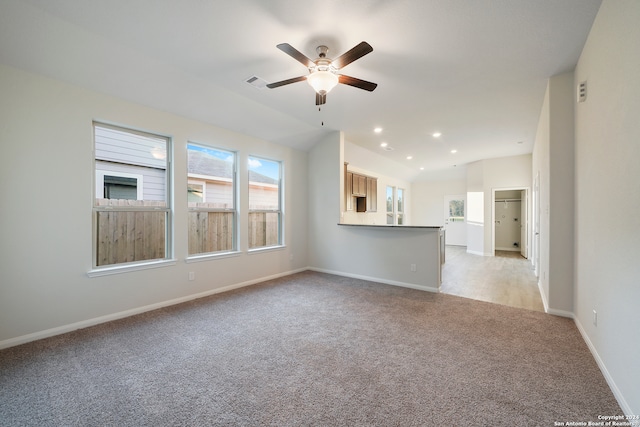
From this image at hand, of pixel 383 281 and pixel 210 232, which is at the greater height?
pixel 210 232

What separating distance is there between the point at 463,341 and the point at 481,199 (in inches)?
254

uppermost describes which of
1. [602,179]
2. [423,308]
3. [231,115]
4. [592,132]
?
[231,115]

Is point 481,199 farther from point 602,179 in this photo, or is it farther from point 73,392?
point 73,392

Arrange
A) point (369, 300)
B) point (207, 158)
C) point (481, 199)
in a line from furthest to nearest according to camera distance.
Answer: point (481, 199) < point (207, 158) < point (369, 300)

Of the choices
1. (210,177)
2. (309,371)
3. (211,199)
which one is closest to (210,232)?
(211,199)

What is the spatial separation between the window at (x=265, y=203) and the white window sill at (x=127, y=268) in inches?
58.2

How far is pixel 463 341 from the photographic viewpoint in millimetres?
2521

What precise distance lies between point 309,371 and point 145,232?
288 cm

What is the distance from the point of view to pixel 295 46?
8.35ft

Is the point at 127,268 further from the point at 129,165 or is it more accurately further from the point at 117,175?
the point at 129,165

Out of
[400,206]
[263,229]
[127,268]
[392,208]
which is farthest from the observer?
[400,206]

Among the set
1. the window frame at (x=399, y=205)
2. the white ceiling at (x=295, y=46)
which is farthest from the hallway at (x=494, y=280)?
the white ceiling at (x=295, y=46)

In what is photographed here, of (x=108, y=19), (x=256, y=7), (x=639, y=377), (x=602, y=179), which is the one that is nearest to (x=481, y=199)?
(x=602, y=179)

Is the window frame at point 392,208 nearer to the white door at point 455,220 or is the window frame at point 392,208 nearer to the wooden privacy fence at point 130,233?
the white door at point 455,220
